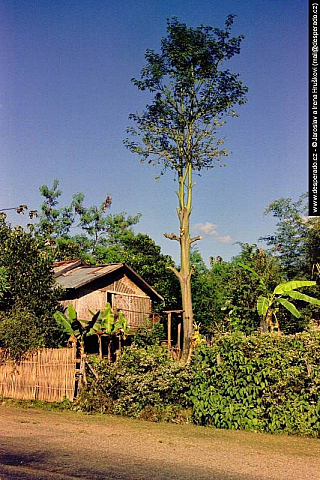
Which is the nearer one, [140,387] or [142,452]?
[142,452]

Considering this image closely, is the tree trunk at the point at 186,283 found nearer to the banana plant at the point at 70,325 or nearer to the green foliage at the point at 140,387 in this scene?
the banana plant at the point at 70,325

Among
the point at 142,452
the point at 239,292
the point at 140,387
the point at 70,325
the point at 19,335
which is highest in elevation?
the point at 239,292

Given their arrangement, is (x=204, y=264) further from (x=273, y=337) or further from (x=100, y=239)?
(x=273, y=337)

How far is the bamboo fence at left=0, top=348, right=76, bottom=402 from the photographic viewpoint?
14977 mm

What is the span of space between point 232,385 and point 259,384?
659mm

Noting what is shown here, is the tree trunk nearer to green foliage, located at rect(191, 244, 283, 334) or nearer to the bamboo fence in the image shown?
green foliage, located at rect(191, 244, 283, 334)

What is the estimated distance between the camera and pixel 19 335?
16469mm

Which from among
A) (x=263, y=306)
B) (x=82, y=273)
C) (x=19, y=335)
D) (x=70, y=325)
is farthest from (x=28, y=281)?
(x=263, y=306)

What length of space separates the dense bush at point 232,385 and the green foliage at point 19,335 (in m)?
3.85

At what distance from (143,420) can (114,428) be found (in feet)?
4.37

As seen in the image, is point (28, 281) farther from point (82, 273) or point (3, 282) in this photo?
point (82, 273)

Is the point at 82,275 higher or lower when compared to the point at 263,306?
higher

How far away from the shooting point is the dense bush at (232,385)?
11148mm

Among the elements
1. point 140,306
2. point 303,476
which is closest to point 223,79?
point 140,306
